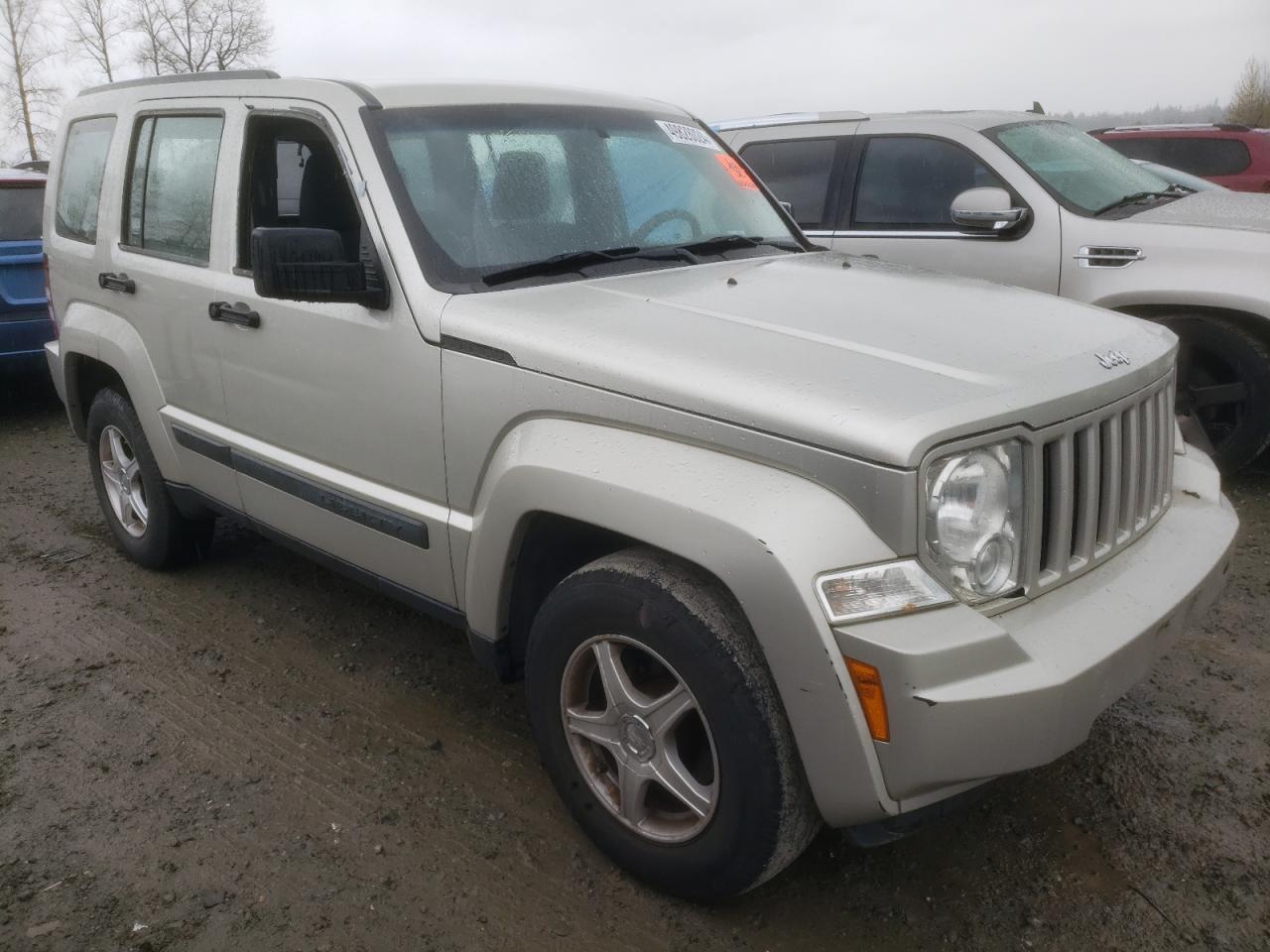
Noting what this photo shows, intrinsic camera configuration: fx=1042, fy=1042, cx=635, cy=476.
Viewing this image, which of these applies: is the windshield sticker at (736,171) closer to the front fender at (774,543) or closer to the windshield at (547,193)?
the windshield at (547,193)

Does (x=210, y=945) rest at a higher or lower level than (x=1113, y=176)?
lower

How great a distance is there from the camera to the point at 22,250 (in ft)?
21.8

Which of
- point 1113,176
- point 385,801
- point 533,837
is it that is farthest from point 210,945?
point 1113,176

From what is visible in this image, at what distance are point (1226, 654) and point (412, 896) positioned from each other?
108 inches

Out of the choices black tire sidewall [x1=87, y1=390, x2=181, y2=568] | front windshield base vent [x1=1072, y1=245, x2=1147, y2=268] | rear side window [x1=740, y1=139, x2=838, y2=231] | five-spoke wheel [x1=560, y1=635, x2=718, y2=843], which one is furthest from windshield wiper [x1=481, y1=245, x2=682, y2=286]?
rear side window [x1=740, y1=139, x2=838, y2=231]

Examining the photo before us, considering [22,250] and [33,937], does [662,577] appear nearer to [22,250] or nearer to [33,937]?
[33,937]

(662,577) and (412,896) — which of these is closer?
(662,577)

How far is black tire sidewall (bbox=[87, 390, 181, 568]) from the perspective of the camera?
409 centimetres

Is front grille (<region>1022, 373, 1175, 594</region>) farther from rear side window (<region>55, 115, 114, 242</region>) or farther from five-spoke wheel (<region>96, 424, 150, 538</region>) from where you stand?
rear side window (<region>55, 115, 114, 242</region>)

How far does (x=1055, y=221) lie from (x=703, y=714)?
4.01m

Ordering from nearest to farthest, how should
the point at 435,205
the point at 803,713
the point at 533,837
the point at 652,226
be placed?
the point at 803,713
the point at 533,837
the point at 435,205
the point at 652,226

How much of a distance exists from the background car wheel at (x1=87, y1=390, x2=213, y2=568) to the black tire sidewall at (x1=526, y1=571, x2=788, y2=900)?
2.32 metres

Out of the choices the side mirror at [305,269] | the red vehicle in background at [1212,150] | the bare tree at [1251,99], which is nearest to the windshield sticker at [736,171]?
the side mirror at [305,269]

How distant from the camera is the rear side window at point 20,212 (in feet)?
22.2
